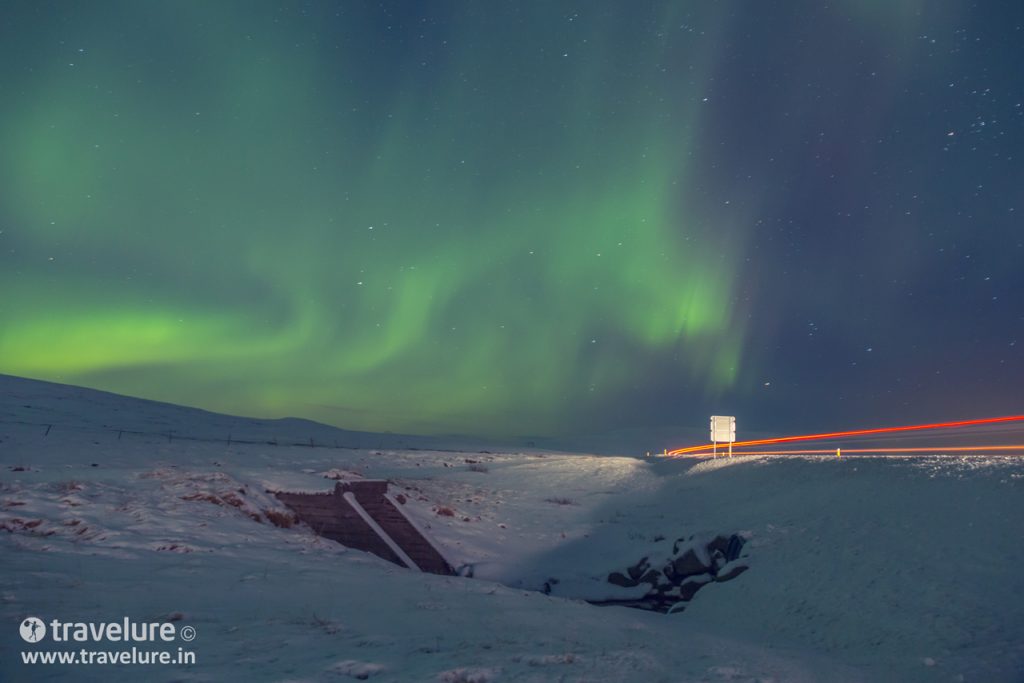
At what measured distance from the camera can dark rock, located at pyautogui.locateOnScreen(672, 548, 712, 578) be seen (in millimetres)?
17661

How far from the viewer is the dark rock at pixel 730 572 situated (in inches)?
657

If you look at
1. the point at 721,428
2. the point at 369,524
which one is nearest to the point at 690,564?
the point at 369,524

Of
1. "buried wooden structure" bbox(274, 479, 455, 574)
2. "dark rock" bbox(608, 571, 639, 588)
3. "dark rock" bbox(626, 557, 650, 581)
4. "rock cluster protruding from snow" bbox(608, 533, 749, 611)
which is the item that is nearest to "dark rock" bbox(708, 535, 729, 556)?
"rock cluster protruding from snow" bbox(608, 533, 749, 611)

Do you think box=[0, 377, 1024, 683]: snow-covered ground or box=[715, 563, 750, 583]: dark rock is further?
box=[715, 563, 750, 583]: dark rock

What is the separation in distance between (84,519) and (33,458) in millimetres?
11990

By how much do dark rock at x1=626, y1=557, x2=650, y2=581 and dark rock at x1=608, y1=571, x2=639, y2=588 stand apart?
0.49 feet

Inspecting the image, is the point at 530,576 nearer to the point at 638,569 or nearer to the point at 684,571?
the point at 638,569

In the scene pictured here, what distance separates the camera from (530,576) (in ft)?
63.9

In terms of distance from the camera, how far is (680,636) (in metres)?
12.1

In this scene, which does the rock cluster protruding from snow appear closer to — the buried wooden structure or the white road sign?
the buried wooden structure

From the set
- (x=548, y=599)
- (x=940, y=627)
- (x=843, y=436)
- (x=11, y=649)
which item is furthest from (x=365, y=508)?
(x=843, y=436)

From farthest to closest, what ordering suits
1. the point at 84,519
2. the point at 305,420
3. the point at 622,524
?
the point at 305,420
the point at 622,524
the point at 84,519

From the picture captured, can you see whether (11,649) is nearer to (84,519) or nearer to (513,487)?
(84,519)

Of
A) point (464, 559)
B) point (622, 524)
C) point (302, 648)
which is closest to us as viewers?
point (302, 648)
